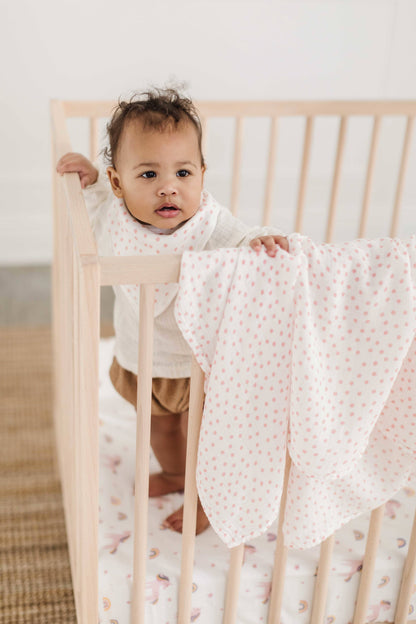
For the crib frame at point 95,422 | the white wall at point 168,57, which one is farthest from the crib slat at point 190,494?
the white wall at point 168,57

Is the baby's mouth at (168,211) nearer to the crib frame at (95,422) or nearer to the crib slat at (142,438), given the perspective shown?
the crib frame at (95,422)

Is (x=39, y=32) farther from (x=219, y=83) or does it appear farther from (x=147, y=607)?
(x=147, y=607)

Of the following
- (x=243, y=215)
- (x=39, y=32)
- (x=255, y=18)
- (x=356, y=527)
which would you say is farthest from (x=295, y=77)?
(x=356, y=527)

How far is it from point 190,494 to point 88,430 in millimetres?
178

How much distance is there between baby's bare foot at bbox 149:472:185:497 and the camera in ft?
4.56

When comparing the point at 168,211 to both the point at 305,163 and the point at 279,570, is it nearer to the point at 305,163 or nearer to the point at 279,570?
the point at 279,570

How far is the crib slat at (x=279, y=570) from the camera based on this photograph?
108 centimetres

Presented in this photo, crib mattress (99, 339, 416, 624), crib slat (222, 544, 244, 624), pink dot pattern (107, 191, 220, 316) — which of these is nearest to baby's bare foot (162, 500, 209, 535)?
crib mattress (99, 339, 416, 624)

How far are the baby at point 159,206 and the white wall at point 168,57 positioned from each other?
133 cm

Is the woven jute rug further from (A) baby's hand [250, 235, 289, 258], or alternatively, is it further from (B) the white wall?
(A) baby's hand [250, 235, 289, 258]

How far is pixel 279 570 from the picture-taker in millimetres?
1147

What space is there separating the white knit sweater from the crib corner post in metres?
0.21

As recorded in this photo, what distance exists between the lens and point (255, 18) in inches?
99.0

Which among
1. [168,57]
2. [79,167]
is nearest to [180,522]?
[79,167]
